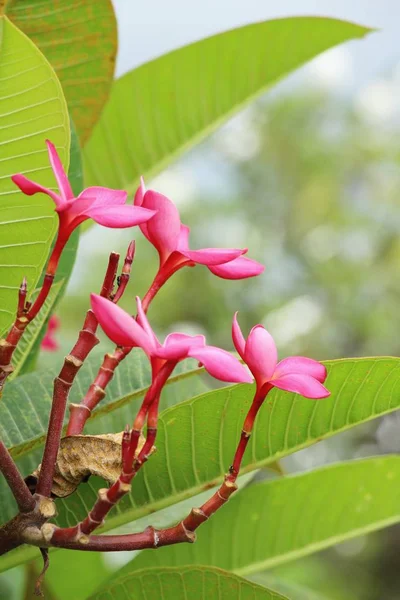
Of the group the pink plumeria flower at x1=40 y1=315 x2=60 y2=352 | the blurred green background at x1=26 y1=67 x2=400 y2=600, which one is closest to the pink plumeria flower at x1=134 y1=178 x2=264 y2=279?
the pink plumeria flower at x1=40 y1=315 x2=60 y2=352

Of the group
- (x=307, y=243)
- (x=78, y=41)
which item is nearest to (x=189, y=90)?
(x=78, y=41)

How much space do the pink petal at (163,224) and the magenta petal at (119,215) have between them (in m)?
0.04

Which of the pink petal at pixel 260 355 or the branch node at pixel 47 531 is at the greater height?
the pink petal at pixel 260 355

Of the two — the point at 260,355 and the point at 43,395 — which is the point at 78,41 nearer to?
the point at 43,395

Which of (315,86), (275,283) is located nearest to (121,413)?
(275,283)

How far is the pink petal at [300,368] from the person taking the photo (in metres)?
0.46

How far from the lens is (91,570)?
102cm

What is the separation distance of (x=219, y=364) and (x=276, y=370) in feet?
0.22

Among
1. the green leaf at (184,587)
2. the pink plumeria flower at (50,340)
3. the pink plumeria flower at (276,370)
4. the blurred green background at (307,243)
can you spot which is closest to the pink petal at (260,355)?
the pink plumeria flower at (276,370)

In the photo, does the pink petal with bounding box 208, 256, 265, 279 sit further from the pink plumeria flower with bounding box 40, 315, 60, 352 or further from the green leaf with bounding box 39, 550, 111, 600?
the pink plumeria flower with bounding box 40, 315, 60, 352

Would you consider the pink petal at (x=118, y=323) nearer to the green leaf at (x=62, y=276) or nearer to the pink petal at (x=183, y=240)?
the pink petal at (x=183, y=240)

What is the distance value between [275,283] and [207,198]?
6.31 ft

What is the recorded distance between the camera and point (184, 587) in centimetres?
63

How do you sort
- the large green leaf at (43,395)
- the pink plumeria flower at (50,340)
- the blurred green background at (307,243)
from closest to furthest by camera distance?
the large green leaf at (43,395) < the pink plumeria flower at (50,340) < the blurred green background at (307,243)
